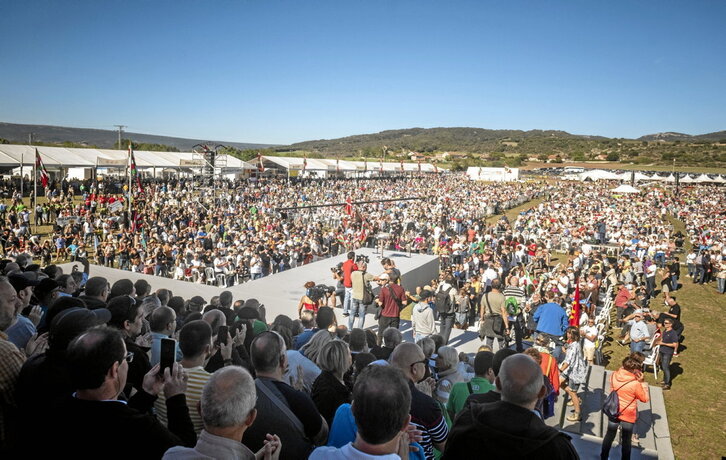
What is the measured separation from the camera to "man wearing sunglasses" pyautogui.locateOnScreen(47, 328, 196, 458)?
5.59 ft

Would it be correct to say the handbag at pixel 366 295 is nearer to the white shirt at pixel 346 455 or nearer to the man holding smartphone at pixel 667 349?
the man holding smartphone at pixel 667 349

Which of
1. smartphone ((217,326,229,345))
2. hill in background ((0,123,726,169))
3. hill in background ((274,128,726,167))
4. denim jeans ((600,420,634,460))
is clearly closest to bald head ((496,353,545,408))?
smartphone ((217,326,229,345))

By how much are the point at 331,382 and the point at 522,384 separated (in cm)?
130

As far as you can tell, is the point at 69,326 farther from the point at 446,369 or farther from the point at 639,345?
the point at 639,345

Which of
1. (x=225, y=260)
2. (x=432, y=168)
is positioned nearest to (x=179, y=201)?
(x=225, y=260)

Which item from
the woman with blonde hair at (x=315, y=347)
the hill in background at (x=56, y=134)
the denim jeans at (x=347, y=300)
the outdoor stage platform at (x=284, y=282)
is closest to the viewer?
the woman with blonde hair at (x=315, y=347)

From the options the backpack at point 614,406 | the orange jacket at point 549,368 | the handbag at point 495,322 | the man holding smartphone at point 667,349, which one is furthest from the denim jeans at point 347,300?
the man holding smartphone at point 667,349

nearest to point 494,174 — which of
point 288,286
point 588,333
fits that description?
point 288,286

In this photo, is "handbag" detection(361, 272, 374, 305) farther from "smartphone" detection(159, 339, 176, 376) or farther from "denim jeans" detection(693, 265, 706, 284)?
"denim jeans" detection(693, 265, 706, 284)

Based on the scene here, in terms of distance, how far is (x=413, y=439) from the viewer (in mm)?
2088

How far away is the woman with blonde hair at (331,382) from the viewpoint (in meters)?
2.87

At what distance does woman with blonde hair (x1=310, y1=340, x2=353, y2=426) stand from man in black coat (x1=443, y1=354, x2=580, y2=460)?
0.91m

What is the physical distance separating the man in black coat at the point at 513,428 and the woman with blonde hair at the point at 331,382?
91 centimetres

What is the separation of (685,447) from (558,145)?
153m
